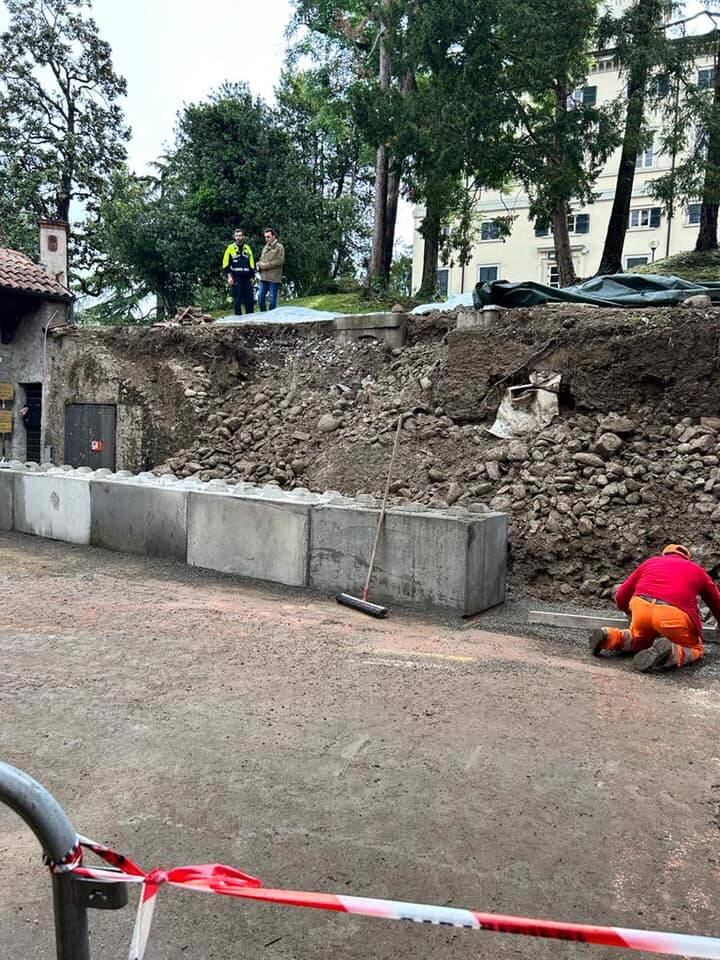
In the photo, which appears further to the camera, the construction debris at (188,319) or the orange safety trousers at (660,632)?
A: the construction debris at (188,319)

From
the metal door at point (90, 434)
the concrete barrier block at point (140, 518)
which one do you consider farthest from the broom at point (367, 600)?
the metal door at point (90, 434)

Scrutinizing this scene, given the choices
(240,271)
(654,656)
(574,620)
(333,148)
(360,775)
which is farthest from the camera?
(333,148)

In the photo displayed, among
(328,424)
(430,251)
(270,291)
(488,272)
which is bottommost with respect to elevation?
(328,424)

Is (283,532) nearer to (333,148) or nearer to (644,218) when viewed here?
(333,148)

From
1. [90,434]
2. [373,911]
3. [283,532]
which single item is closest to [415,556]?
[283,532]

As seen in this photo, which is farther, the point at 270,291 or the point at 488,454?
the point at 270,291

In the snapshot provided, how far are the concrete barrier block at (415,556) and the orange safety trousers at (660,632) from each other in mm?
1571

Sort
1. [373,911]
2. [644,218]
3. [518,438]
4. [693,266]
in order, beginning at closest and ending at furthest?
1. [373,911]
2. [518,438]
3. [693,266]
4. [644,218]

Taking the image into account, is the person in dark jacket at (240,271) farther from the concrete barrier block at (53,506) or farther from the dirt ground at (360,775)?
the dirt ground at (360,775)

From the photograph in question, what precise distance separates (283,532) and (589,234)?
129 feet

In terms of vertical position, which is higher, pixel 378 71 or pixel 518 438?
pixel 378 71

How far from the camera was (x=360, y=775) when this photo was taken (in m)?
3.69

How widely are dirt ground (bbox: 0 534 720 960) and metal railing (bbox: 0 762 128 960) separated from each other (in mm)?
856

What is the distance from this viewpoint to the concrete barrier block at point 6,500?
34.8 ft
